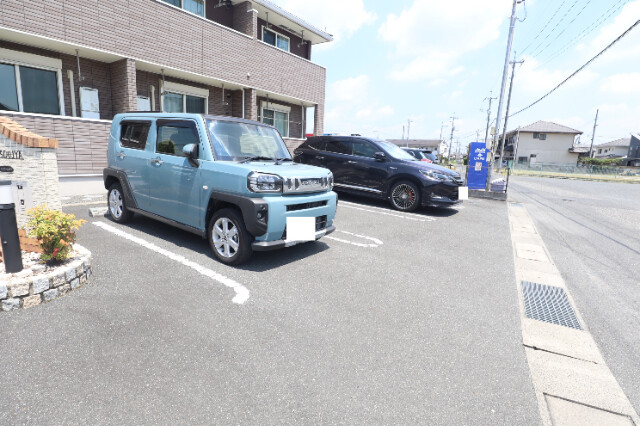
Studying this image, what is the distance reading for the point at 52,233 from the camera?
2.91 metres

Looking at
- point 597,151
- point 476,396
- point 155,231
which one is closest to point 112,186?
point 155,231

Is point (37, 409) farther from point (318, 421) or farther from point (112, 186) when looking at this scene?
point (112, 186)

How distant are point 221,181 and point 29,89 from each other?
24.8ft

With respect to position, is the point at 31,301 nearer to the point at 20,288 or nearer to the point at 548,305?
the point at 20,288

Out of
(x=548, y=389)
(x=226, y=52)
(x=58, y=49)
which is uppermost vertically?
(x=226, y=52)

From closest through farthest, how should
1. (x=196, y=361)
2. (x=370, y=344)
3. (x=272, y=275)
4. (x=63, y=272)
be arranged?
(x=196, y=361), (x=370, y=344), (x=63, y=272), (x=272, y=275)

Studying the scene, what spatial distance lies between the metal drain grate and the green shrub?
4394 millimetres

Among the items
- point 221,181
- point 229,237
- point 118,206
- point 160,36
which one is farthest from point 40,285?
point 160,36

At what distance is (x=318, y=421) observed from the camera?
1724 millimetres

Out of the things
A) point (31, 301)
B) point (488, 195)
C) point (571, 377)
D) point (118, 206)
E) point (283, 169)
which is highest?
point (283, 169)

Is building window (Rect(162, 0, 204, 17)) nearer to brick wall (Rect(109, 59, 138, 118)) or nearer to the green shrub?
brick wall (Rect(109, 59, 138, 118))

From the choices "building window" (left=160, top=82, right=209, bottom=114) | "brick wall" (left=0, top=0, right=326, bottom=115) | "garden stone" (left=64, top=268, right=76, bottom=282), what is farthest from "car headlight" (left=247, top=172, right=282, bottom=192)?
"building window" (left=160, top=82, right=209, bottom=114)

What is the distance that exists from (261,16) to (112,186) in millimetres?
10121

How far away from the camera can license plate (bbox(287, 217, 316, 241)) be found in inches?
143
